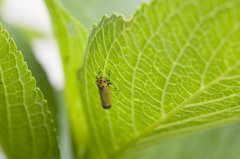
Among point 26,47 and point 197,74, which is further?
point 26,47

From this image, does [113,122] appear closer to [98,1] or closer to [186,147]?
[186,147]

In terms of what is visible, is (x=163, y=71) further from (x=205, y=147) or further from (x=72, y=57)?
(x=205, y=147)

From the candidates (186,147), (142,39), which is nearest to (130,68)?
(142,39)

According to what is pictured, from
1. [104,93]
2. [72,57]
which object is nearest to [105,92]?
[104,93]

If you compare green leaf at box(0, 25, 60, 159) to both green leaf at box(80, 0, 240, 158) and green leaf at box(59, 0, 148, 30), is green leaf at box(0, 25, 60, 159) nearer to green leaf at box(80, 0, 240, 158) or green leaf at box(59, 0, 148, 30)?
green leaf at box(80, 0, 240, 158)

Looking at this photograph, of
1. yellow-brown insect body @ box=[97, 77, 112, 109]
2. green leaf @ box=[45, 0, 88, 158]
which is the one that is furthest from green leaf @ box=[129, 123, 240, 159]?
yellow-brown insect body @ box=[97, 77, 112, 109]

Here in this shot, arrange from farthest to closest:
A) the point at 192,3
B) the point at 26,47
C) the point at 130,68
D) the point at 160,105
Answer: the point at 26,47, the point at 160,105, the point at 130,68, the point at 192,3
